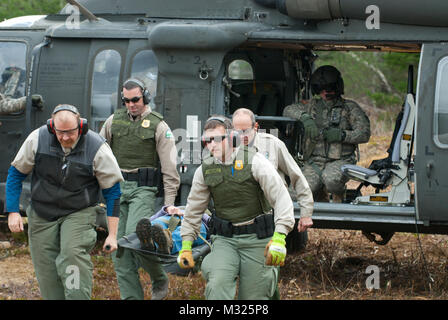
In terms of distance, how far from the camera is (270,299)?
5.52 meters

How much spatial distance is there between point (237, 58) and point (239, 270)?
3.64m

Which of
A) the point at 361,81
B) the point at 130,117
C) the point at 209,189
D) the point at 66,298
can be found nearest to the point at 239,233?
the point at 209,189

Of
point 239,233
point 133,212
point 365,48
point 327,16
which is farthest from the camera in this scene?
point 365,48

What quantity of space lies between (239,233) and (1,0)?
41.6 feet

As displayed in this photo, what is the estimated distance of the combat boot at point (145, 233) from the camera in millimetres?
5766

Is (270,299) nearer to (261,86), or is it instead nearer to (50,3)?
(261,86)

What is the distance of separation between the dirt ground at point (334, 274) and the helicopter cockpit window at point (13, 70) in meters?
1.74

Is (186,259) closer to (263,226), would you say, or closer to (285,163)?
(263,226)

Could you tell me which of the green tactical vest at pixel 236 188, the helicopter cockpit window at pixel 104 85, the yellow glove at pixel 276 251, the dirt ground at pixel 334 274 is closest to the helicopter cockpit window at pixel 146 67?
the helicopter cockpit window at pixel 104 85

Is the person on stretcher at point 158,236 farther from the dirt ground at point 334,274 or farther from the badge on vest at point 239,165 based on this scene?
the dirt ground at point 334,274

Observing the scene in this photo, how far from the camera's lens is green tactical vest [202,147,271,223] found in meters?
5.29

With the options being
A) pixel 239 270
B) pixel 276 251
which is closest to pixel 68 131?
pixel 239 270

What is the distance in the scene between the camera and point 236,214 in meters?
5.36

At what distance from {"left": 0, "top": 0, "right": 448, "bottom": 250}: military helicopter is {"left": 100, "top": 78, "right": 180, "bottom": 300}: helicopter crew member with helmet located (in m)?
1.06
